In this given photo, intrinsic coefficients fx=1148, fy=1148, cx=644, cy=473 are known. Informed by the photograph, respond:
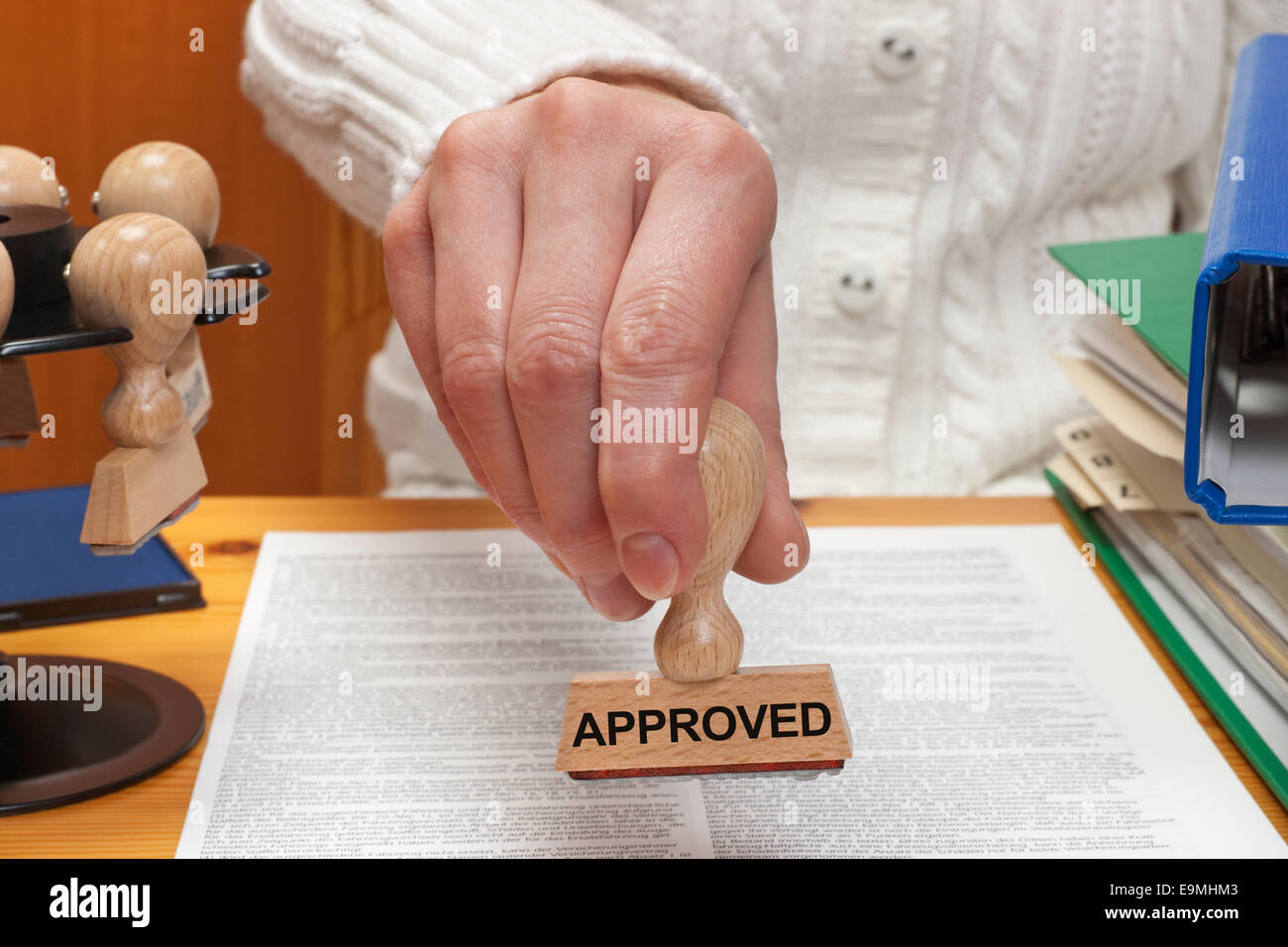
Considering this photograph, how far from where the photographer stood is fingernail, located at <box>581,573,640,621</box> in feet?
1.44

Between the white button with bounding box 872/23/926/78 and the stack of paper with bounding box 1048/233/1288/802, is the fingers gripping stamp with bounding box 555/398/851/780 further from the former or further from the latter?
the white button with bounding box 872/23/926/78

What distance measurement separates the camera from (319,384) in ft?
4.51

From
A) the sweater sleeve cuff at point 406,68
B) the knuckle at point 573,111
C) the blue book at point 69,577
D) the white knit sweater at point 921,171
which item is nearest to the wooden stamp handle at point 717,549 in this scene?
the knuckle at point 573,111

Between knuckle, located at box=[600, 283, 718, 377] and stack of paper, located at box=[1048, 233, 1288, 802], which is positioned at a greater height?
knuckle, located at box=[600, 283, 718, 377]

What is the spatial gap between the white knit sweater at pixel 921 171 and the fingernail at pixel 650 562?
0.45 meters

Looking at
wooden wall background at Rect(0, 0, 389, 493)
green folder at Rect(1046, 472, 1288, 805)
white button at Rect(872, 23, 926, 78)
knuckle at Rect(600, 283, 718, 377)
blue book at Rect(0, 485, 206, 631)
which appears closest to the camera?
knuckle at Rect(600, 283, 718, 377)

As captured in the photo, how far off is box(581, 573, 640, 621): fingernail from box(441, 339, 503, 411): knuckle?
0.27ft

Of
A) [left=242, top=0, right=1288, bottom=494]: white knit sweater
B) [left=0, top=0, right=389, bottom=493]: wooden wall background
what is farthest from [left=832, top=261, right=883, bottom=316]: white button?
[left=0, top=0, right=389, bottom=493]: wooden wall background

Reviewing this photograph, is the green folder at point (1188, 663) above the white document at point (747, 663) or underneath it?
above

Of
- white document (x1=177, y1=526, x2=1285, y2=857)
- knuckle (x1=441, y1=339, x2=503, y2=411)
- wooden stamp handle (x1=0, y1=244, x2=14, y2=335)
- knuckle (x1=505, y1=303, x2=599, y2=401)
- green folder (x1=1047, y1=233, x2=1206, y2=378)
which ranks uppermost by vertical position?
wooden stamp handle (x1=0, y1=244, x2=14, y2=335)

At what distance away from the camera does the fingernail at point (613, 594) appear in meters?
0.44

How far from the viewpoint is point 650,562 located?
39 cm

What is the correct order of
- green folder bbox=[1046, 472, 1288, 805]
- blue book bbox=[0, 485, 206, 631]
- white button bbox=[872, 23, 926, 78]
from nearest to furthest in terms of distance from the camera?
green folder bbox=[1046, 472, 1288, 805] → blue book bbox=[0, 485, 206, 631] → white button bbox=[872, 23, 926, 78]

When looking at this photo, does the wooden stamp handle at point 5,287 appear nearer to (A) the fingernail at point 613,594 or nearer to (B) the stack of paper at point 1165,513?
(A) the fingernail at point 613,594
